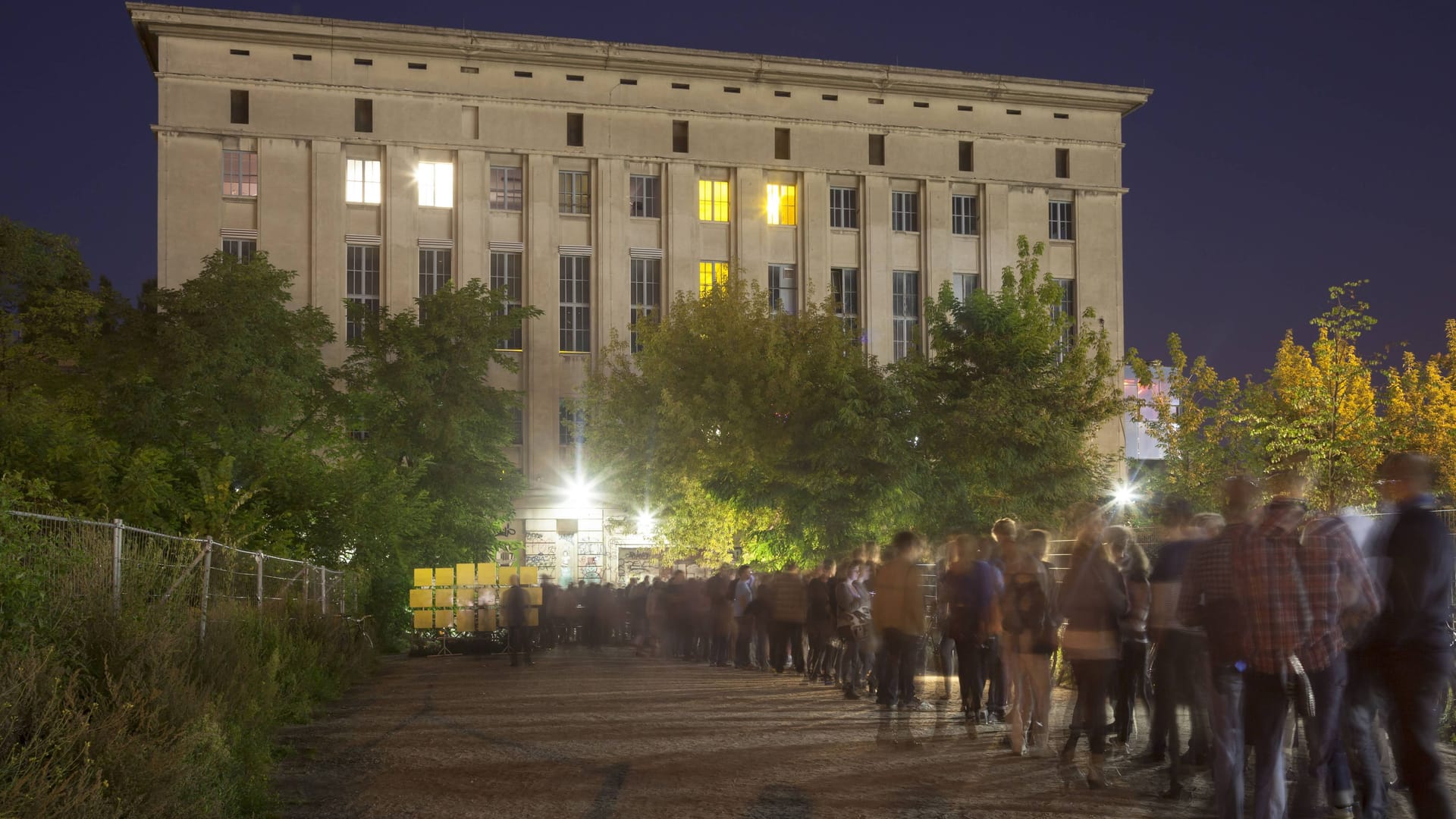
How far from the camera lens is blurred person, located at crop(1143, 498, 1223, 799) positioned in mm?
9797

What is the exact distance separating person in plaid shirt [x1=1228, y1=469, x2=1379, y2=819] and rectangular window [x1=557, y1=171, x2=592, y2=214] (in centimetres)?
5254

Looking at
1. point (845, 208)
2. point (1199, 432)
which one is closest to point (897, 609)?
point (1199, 432)

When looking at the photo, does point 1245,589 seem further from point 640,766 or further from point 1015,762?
point 640,766

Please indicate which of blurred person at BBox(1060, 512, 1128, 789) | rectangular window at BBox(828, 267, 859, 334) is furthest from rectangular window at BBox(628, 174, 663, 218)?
blurred person at BBox(1060, 512, 1128, 789)

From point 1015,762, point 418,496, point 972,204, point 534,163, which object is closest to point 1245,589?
point 1015,762

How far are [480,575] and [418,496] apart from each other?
427 cm

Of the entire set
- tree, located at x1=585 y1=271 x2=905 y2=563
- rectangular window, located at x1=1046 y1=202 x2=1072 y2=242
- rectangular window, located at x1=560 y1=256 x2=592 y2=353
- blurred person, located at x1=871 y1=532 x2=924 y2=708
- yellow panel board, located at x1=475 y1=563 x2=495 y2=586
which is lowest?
yellow panel board, located at x1=475 y1=563 x2=495 y2=586

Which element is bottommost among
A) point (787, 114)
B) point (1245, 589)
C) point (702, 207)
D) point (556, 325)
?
point (1245, 589)

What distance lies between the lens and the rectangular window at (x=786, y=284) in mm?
60500

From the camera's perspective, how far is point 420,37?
56656 millimetres

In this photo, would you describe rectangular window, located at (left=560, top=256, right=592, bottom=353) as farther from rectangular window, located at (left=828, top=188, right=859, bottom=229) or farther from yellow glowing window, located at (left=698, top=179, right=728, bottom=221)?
rectangular window, located at (left=828, top=188, right=859, bottom=229)

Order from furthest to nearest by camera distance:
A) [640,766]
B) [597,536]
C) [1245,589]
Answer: [597,536] < [640,766] < [1245,589]

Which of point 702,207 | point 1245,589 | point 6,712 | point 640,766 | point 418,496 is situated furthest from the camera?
point 702,207

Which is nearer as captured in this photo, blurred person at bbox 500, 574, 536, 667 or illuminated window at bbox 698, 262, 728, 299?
blurred person at bbox 500, 574, 536, 667
